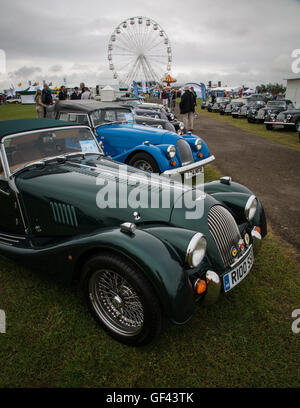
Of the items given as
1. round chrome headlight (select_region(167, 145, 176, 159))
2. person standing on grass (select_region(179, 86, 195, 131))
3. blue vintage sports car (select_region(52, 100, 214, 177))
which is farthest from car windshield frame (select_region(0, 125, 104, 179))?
person standing on grass (select_region(179, 86, 195, 131))

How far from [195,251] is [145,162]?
143 inches

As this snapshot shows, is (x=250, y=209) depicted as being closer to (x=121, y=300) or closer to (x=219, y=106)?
(x=121, y=300)

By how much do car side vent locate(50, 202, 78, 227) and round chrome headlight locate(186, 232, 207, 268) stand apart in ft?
3.96

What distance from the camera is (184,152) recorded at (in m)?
5.95

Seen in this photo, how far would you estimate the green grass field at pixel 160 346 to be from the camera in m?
2.07

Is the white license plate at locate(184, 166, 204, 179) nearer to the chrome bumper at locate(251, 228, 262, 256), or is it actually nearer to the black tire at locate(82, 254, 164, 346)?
the chrome bumper at locate(251, 228, 262, 256)

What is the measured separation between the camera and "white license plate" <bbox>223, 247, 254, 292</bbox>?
233cm

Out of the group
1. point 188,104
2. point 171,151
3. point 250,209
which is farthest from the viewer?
point 188,104

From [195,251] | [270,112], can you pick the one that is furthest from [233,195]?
[270,112]

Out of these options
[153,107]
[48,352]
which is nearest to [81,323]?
[48,352]

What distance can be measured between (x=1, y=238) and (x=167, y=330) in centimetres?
218

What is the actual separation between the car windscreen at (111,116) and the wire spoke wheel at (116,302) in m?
4.72

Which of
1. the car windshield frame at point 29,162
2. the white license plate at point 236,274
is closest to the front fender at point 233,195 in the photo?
the white license plate at point 236,274
